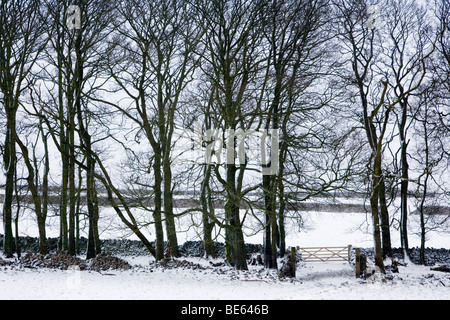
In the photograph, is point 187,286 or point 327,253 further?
point 327,253

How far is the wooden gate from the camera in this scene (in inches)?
777

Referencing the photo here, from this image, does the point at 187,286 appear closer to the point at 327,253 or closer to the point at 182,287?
the point at 182,287

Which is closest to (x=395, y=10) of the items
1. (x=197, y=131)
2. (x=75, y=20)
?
(x=197, y=131)

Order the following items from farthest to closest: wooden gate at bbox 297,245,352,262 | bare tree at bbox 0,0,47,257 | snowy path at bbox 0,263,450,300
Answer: wooden gate at bbox 297,245,352,262
bare tree at bbox 0,0,47,257
snowy path at bbox 0,263,450,300

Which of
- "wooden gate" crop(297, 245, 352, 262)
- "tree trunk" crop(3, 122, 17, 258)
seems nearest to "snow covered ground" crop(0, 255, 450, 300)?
"tree trunk" crop(3, 122, 17, 258)

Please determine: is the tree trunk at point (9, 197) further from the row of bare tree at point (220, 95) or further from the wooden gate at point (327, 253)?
the wooden gate at point (327, 253)

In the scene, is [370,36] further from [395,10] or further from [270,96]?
[270,96]

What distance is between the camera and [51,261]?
49.0 feet

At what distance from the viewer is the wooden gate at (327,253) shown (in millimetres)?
19734

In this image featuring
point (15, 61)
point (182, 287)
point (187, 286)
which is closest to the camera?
point (182, 287)

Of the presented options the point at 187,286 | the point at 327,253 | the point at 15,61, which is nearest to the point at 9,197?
the point at 15,61

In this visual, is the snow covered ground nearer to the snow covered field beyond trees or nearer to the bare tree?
the snow covered field beyond trees

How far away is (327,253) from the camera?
65.3 ft
